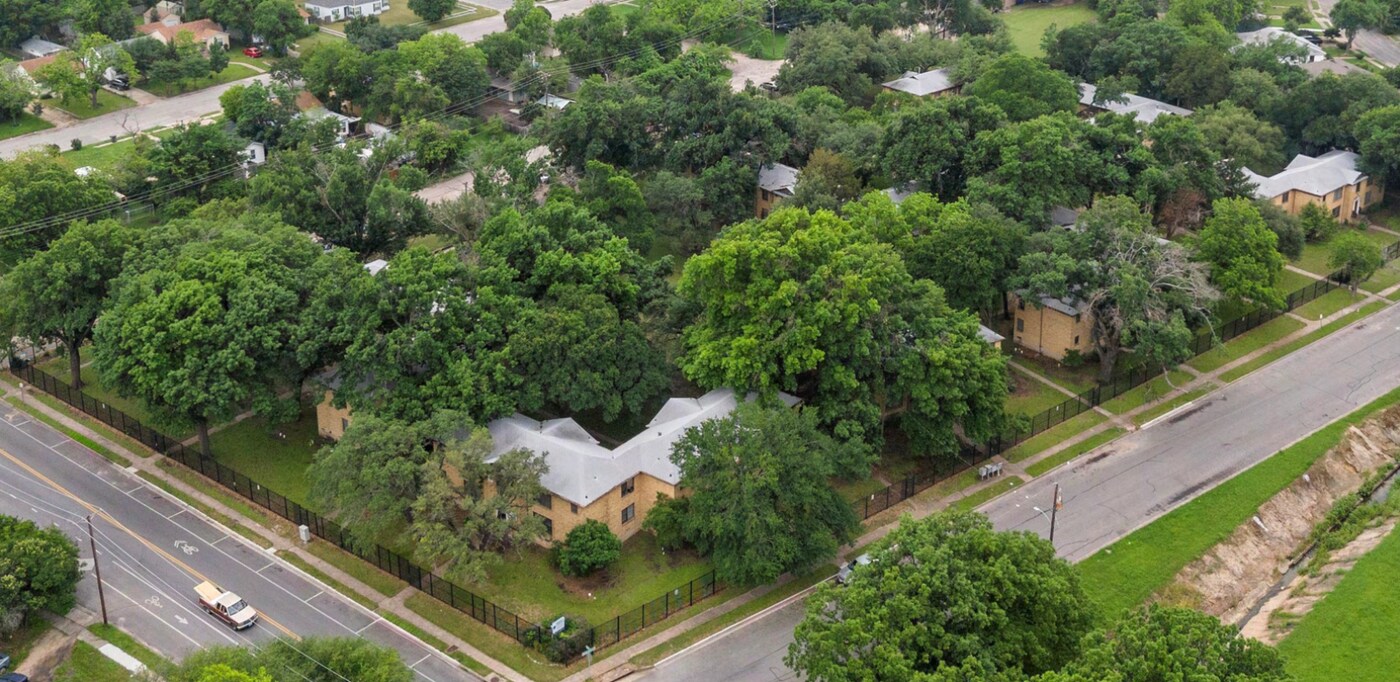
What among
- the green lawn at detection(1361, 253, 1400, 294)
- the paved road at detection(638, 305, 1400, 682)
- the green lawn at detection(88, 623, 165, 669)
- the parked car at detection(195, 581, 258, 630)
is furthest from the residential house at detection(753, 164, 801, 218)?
the green lawn at detection(88, 623, 165, 669)

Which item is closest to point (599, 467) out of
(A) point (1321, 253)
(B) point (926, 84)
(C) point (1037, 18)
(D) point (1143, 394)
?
(D) point (1143, 394)

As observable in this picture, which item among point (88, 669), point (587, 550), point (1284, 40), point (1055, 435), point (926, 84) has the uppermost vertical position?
point (1284, 40)

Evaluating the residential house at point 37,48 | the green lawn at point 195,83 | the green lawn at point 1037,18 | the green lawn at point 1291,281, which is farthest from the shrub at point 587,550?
the green lawn at point 1037,18

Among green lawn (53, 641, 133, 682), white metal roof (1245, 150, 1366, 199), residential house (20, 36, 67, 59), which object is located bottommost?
green lawn (53, 641, 133, 682)

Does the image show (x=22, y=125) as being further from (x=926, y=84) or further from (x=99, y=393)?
(x=926, y=84)

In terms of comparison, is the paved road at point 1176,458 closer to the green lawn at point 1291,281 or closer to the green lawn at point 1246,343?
the green lawn at point 1246,343

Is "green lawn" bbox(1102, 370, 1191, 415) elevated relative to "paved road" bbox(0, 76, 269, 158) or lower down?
elevated

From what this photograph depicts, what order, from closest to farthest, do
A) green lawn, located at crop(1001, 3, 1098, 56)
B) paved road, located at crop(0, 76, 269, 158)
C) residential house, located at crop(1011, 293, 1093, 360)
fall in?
residential house, located at crop(1011, 293, 1093, 360), paved road, located at crop(0, 76, 269, 158), green lawn, located at crop(1001, 3, 1098, 56)

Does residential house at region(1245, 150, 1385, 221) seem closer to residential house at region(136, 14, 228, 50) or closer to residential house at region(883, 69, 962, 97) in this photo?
residential house at region(883, 69, 962, 97)
